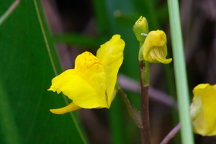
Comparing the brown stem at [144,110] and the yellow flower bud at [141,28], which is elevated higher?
the yellow flower bud at [141,28]

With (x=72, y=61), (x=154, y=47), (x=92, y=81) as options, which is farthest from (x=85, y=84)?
(x=72, y=61)

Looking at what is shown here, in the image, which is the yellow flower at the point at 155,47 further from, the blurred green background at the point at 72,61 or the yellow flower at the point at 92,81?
the blurred green background at the point at 72,61

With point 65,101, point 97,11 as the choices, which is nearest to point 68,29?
point 97,11

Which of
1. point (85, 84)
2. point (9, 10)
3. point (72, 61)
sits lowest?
point (72, 61)

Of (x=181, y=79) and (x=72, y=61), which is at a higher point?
(x=181, y=79)

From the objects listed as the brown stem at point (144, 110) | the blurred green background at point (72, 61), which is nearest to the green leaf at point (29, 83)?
the blurred green background at point (72, 61)

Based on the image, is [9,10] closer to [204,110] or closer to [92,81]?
[92,81]

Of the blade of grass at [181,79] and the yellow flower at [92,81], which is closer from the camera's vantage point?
the blade of grass at [181,79]
